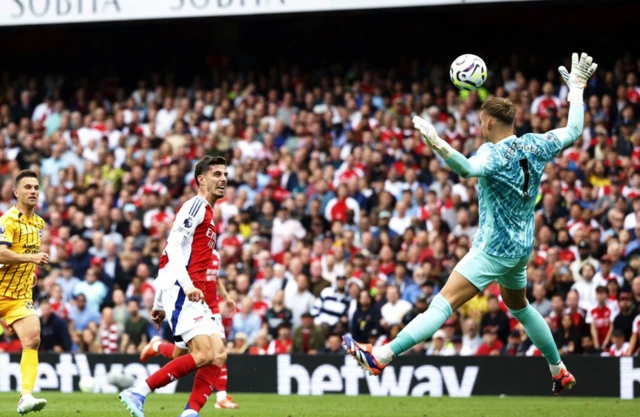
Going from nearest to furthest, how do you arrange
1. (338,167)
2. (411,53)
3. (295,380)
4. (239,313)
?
(295,380)
(239,313)
(338,167)
(411,53)

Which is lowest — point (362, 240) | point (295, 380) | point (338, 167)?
point (295, 380)

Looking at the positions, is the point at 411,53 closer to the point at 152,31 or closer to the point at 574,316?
the point at 152,31

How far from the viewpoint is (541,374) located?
14930 mm

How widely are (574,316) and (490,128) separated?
7.21 metres

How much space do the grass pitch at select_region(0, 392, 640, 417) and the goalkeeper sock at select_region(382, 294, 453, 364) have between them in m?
3.12

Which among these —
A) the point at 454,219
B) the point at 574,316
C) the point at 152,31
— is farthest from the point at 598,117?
the point at 152,31

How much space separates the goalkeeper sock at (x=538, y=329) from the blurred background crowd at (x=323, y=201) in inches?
232

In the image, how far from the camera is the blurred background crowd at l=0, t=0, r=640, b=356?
16.3 metres

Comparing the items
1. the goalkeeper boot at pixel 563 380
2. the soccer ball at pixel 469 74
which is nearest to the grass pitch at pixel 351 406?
the goalkeeper boot at pixel 563 380

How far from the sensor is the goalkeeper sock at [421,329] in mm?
8500

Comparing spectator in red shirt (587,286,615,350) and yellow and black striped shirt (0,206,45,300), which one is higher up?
yellow and black striped shirt (0,206,45,300)

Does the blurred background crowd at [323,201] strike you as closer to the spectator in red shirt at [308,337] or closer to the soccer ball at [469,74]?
the spectator in red shirt at [308,337]

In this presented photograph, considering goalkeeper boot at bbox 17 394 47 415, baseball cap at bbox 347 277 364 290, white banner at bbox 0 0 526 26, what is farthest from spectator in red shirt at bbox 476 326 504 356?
goalkeeper boot at bbox 17 394 47 415

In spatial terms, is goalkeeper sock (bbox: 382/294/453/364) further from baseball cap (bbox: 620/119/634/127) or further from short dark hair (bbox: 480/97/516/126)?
baseball cap (bbox: 620/119/634/127)
